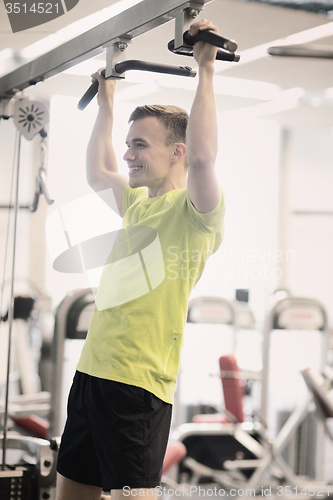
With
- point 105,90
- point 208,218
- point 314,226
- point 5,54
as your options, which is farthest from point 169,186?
point 314,226

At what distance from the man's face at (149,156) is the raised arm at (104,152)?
163 millimetres

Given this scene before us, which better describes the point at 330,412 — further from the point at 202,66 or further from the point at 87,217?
the point at 202,66

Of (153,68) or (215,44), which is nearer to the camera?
(215,44)

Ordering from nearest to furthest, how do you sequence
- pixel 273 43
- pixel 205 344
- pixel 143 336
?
pixel 143 336
pixel 273 43
pixel 205 344

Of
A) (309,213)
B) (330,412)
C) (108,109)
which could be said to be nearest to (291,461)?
(330,412)

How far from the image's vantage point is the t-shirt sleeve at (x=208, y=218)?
3.86 feet

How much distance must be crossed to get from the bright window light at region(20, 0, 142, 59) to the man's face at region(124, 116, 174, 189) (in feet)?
1.68

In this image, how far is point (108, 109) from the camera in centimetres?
145

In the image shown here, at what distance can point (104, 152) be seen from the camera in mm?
1492

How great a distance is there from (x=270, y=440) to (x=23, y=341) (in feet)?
6.47

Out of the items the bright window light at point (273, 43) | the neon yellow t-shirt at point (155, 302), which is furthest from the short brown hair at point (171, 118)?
the bright window light at point (273, 43)

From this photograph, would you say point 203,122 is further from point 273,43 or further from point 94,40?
point 273,43

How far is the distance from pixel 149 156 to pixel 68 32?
2.08 feet

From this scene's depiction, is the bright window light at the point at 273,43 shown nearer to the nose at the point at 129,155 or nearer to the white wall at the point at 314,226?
the nose at the point at 129,155
